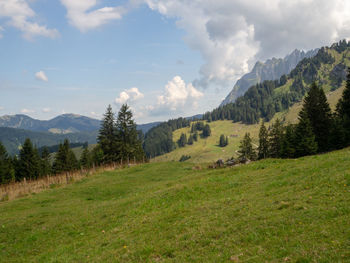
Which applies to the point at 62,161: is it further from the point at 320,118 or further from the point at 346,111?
the point at 346,111

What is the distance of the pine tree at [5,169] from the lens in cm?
7094

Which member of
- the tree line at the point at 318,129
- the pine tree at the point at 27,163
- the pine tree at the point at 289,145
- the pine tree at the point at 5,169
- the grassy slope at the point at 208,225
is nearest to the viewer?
the grassy slope at the point at 208,225

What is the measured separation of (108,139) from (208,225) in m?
67.1

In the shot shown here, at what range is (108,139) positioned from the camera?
248 feet

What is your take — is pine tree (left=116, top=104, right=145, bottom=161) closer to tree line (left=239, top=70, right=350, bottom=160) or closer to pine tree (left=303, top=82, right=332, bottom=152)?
tree line (left=239, top=70, right=350, bottom=160)

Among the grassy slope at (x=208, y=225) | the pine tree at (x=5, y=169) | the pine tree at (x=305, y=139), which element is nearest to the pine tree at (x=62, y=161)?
the pine tree at (x=5, y=169)

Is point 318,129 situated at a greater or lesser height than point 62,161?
greater

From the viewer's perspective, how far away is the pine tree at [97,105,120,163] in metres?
73.7

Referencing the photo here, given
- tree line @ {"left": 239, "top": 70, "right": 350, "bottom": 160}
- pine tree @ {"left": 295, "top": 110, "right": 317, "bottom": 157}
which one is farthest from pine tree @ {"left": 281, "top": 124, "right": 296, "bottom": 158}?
pine tree @ {"left": 295, "top": 110, "right": 317, "bottom": 157}

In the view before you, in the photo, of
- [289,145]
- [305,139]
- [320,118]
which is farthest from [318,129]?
[289,145]

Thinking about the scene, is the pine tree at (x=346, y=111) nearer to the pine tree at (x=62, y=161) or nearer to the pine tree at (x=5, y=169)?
the pine tree at (x=62, y=161)

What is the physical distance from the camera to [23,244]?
1745 cm

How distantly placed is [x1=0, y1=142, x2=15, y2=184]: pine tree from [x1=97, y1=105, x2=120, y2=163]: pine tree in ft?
92.3

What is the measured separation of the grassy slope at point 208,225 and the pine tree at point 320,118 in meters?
47.3
